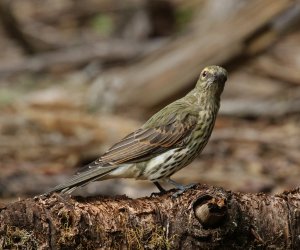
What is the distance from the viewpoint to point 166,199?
5.19m

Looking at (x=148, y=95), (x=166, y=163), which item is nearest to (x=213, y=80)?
(x=166, y=163)

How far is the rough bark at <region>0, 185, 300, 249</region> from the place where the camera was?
15.3 ft

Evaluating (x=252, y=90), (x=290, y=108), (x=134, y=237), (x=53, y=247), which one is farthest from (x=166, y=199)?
(x=252, y=90)

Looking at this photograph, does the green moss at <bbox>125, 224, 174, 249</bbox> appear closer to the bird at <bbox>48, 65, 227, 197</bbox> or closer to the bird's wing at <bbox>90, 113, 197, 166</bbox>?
the bird at <bbox>48, 65, 227, 197</bbox>

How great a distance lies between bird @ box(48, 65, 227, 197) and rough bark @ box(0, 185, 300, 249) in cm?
80

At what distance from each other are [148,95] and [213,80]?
4622mm

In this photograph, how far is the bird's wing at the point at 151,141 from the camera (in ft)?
20.2

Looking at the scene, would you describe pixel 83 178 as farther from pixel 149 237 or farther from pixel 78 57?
pixel 78 57

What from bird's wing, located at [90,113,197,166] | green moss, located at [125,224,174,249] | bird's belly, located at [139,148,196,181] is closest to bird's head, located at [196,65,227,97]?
bird's wing, located at [90,113,197,166]

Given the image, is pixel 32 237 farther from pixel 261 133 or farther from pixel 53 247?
pixel 261 133

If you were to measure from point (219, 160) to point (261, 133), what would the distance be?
1001mm

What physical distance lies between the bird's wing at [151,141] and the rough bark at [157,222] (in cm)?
90

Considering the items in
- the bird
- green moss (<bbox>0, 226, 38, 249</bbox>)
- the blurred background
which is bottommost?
green moss (<bbox>0, 226, 38, 249</bbox>)

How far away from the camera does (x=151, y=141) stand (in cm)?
633
